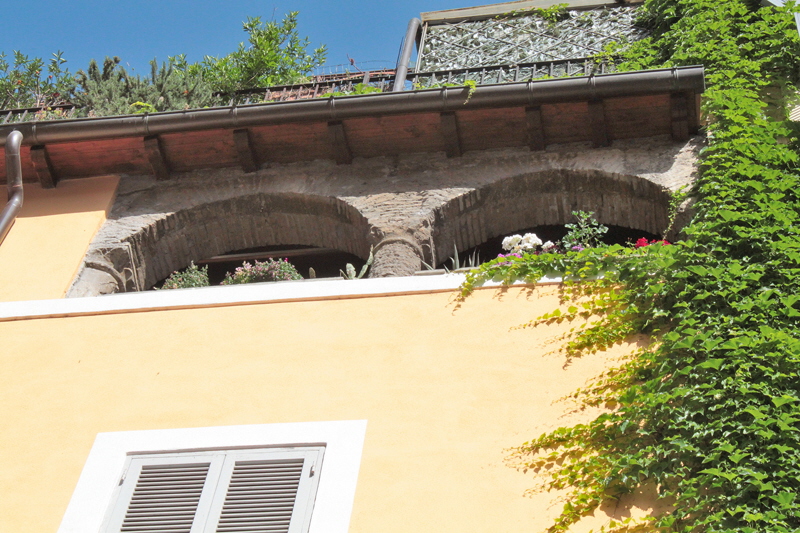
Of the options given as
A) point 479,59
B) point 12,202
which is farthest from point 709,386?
point 479,59

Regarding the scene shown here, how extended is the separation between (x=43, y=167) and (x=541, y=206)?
4.34 metres

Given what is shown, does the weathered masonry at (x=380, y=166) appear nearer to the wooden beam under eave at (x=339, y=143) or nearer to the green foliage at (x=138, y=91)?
the wooden beam under eave at (x=339, y=143)

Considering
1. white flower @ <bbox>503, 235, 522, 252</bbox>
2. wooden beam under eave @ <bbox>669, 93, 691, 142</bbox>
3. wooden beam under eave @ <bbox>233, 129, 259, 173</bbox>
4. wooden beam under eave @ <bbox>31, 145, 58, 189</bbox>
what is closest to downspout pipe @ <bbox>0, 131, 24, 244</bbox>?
wooden beam under eave @ <bbox>31, 145, 58, 189</bbox>

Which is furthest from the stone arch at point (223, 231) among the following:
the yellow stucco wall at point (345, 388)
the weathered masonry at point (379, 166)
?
the yellow stucco wall at point (345, 388)

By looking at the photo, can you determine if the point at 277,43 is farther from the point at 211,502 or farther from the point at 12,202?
the point at 211,502

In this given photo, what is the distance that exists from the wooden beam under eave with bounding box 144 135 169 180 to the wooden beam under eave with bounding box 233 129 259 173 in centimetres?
65

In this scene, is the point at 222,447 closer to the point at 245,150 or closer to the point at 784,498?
the point at 784,498

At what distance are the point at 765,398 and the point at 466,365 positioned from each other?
161 centimetres

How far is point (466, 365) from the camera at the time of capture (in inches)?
231

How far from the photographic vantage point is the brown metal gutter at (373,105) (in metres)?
8.71

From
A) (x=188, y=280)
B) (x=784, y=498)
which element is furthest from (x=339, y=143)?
(x=784, y=498)

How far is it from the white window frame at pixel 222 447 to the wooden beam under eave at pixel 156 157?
4255 mm

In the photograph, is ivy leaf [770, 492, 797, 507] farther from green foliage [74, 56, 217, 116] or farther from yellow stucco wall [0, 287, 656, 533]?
green foliage [74, 56, 217, 116]

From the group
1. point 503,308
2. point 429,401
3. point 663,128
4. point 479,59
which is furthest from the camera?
point 479,59
